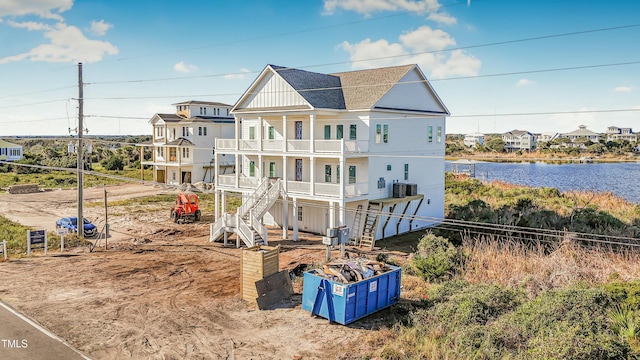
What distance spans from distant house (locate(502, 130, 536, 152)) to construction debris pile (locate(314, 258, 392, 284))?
127111mm

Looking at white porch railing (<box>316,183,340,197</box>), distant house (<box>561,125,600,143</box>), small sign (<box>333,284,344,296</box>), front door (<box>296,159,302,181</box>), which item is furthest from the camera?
distant house (<box>561,125,600,143</box>)

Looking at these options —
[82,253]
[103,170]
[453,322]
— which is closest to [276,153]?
[82,253]

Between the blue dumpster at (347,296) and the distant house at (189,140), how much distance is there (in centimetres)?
Result: 3972

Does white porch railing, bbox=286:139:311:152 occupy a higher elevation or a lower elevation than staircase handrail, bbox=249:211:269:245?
higher

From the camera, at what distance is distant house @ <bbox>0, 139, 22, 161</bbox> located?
80.5 metres

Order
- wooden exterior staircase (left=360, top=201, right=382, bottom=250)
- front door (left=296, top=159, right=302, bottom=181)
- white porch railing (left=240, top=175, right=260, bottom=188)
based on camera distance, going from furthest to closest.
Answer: front door (left=296, top=159, right=302, bottom=181) → white porch railing (left=240, top=175, right=260, bottom=188) → wooden exterior staircase (left=360, top=201, right=382, bottom=250)

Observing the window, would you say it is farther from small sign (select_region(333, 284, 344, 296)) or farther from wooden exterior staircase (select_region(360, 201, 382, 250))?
small sign (select_region(333, 284, 344, 296))

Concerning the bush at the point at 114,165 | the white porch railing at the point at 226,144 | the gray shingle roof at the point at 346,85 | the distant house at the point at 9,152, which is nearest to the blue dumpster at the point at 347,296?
the gray shingle roof at the point at 346,85

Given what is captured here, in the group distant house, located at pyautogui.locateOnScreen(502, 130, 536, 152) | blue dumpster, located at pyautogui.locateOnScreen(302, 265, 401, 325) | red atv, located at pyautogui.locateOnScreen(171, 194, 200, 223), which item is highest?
distant house, located at pyautogui.locateOnScreen(502, 130, 536, 152)

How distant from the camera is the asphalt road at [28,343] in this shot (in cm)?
1405

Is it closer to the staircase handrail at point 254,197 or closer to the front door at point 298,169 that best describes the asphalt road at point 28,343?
the staircase handrail at point 254,197

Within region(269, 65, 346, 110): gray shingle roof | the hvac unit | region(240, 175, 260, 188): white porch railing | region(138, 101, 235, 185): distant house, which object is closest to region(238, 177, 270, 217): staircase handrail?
region(240, 175, 260, 188): white porch railing

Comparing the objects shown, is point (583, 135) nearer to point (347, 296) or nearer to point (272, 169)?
point (272, 169)

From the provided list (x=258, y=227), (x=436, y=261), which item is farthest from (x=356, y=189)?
(x=436, y=261)
